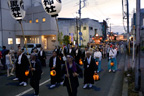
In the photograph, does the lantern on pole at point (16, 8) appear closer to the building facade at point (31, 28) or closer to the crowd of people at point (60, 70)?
the crowd of people at point (60, 70)

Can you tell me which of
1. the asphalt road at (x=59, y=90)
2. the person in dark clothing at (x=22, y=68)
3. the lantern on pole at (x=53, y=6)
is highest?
the lantern on pole at (x=53, y=6)

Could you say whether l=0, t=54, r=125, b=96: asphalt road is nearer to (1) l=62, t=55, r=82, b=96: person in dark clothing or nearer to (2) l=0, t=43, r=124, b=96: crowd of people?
(2) l=0, t=43, r=124, b=96: crowd of people

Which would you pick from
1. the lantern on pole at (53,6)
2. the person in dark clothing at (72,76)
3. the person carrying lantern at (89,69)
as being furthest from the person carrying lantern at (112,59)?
the person in dark clothing at (72,76)

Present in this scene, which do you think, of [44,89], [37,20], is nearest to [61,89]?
[44,89]

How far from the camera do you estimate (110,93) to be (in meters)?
6.64

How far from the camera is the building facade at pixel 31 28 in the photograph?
26.0 meters

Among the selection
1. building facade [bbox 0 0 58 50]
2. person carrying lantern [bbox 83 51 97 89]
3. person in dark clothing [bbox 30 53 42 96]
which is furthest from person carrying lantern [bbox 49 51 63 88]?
building facade [bbox 0 0 58 50]

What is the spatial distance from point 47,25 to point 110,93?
24791 mm

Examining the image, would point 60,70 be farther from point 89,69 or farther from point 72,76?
point 72,76

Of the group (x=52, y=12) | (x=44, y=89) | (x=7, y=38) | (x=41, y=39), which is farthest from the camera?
(x=41, y=39)

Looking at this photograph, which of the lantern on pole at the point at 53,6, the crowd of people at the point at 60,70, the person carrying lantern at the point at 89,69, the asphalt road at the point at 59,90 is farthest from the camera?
the person carrying lantern at the point at 89,69

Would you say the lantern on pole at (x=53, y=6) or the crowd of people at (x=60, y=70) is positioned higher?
the lantern on pole at (x=53, y=6)

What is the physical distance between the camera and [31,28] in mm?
29016

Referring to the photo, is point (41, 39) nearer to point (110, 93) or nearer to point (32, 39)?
point (32, 39)
